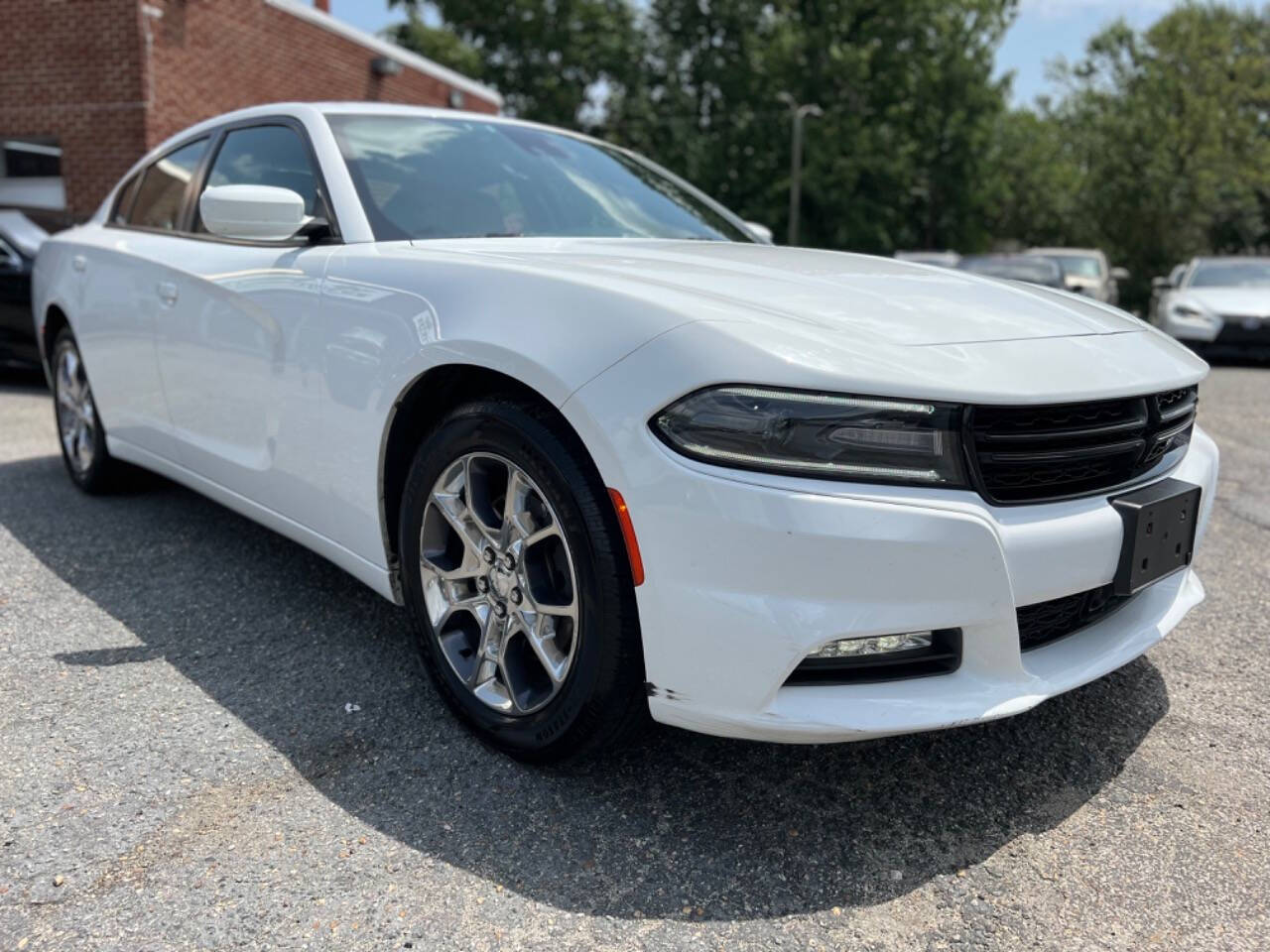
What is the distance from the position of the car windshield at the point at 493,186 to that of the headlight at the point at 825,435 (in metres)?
1.32

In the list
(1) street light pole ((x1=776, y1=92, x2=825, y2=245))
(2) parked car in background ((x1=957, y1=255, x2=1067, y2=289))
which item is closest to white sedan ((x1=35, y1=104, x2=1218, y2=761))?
(2) parked car in background ((x1=957, y1=255, x2=1067, y2=289))

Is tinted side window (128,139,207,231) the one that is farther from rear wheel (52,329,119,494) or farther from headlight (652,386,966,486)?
headlight (652,386,966,486)

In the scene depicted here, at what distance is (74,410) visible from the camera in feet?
14.7

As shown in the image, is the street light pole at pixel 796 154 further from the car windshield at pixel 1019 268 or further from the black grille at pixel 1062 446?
the black grille at pixel 1062 446

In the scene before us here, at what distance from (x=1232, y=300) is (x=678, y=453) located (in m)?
11.9

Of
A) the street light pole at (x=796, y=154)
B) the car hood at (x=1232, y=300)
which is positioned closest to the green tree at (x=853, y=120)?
the street light pole at (x=796, y=154)

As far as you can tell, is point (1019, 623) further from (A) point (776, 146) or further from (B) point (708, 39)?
(B) point (708, 39)

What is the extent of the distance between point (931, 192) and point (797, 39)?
6994 mm

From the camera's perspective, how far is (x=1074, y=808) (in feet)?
7.15

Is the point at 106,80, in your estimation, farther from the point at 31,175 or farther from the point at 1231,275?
the point at 1231,275

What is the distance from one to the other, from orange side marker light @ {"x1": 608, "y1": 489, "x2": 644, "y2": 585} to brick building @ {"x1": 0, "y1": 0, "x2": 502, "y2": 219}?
11.1m

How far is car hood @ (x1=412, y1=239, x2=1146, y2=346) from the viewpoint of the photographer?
201cm

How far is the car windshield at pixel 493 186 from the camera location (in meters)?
2.92

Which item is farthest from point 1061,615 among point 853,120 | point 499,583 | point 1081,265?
point 853,120
